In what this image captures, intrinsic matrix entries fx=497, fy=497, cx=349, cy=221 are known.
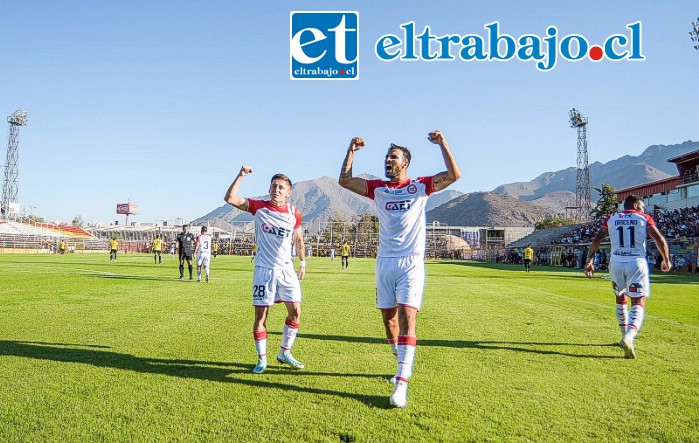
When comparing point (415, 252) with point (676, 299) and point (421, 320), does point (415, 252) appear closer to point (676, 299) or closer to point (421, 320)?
point (421, 320)

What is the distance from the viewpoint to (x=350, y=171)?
517cm

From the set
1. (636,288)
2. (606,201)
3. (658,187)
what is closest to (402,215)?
(636,288)

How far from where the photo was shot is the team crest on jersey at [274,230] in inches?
233

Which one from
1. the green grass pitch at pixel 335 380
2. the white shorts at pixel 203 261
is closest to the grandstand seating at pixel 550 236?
the white shorts at pixel 203 261

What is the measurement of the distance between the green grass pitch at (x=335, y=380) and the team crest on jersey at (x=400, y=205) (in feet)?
5.88

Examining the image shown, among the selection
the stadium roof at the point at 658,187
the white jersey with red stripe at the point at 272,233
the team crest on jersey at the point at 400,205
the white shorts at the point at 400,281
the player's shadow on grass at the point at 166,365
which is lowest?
the player's shadow on grass at the point at 166,365

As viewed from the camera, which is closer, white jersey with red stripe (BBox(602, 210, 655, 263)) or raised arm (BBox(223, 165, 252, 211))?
raised arm (BBox(223, 165, 252, 211))

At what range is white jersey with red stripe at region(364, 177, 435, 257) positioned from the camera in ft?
16.4

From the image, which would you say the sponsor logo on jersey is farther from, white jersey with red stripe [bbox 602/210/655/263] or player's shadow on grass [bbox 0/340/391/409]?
player's shadow on grass [bbox 0/340/391/409]

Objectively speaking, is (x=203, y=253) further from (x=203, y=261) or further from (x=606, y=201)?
(x=606, y=201)

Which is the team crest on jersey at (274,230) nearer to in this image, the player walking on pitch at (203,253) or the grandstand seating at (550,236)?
the player walking on pitch at (203,253)

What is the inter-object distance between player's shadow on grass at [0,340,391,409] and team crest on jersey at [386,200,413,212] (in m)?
1.82

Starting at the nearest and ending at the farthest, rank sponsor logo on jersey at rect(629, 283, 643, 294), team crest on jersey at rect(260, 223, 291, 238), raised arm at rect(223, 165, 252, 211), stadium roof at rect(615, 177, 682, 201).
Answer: raised arm at rect(223, 165, 252, 211) → team crest on jersey at rect(260, 223, 291, 238) → sponsor logo on jersey at rect(629, 283, 643, 294) → stadium roof at rect(615, 177, 682, 201)

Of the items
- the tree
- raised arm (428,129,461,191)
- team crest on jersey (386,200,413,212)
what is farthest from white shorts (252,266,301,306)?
the tree
